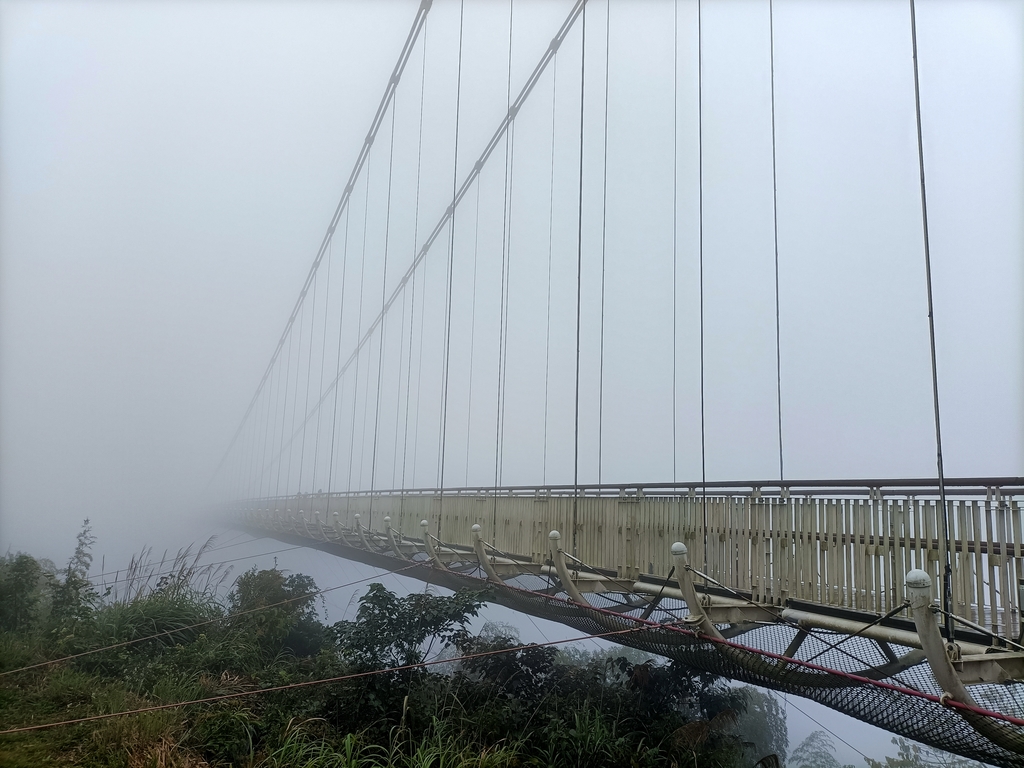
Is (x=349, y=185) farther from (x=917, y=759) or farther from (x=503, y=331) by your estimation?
(x=917, y=759)

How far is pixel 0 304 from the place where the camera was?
15625mm

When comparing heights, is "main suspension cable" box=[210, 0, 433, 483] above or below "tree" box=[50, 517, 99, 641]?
above

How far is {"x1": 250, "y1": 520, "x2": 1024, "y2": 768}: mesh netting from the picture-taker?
2.72 m

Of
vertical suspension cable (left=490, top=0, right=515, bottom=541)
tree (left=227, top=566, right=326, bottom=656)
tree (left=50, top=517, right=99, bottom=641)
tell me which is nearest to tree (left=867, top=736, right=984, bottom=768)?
vertical suspension cable (left=490, top=0, right=515, bottom=541)

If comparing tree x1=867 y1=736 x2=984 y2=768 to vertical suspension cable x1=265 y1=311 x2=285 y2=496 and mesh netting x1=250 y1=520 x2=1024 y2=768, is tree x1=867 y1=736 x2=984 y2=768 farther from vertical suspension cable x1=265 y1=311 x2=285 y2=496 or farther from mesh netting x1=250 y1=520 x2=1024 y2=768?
vertical suspension cable x1=265 y1=311 x2=285 y2=496

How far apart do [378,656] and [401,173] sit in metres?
14.7

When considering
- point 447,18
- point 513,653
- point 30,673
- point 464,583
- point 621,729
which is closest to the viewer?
point 621,729

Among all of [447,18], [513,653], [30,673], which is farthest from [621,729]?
[447,18]

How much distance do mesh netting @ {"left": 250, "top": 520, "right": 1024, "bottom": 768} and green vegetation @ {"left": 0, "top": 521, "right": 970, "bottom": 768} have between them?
0.82 metres

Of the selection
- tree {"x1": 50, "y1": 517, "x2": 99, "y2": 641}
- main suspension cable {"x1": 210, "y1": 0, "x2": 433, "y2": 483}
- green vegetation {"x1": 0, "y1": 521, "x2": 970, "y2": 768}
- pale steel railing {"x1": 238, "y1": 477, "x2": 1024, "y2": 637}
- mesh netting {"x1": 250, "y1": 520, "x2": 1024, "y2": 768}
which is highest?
main suspension cable {"x1": 210, "y1": 0, "x2": 433, "y2": 483}

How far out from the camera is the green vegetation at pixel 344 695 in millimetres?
4895

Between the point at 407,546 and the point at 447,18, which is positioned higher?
the point at 447,18

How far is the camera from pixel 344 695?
18.6 ft

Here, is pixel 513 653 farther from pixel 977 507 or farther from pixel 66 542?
pixel 66 542
